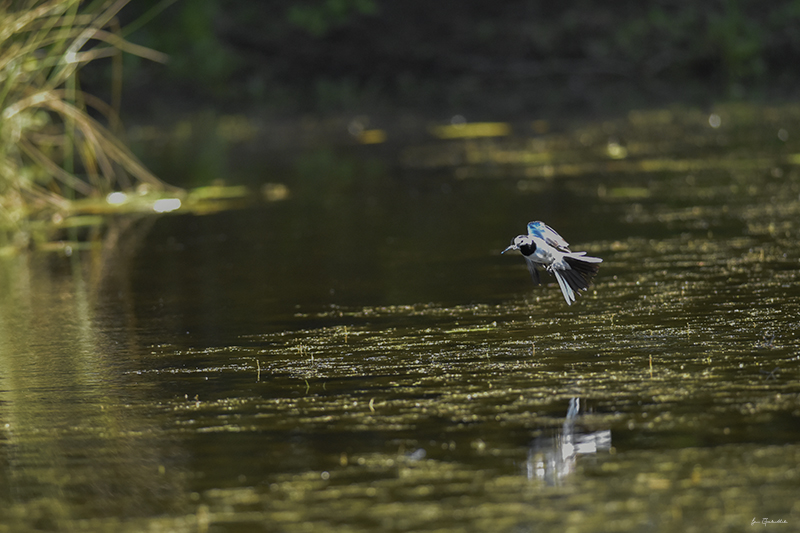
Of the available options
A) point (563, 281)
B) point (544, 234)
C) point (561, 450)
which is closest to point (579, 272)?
point (563, 281)

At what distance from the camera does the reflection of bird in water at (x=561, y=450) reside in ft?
12.3

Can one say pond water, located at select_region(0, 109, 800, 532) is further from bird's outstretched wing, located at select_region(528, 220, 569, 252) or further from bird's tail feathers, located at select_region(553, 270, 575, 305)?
bird's outstretched wing, located at select_region(528, 220, 569, 252)

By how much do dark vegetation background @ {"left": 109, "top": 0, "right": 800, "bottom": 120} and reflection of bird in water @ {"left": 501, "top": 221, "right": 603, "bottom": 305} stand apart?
18257mm

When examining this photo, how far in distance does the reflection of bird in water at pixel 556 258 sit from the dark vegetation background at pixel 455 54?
18257mm

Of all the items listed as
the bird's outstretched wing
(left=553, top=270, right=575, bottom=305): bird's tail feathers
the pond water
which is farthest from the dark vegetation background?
the bird's outstretched wing

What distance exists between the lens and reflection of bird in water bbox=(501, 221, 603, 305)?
5.21 metres

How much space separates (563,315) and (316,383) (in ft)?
5.10

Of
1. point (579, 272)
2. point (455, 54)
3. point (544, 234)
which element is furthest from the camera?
point (455, 54)

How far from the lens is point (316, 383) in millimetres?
4957

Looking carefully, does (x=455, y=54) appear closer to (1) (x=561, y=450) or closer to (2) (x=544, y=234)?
(2) (x=544, y=234)

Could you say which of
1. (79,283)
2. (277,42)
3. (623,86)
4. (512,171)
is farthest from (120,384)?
(277,42)

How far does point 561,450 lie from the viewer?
394cm

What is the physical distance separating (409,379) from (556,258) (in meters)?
0.87

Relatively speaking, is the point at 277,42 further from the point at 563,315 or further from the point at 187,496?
the point at 187,496
